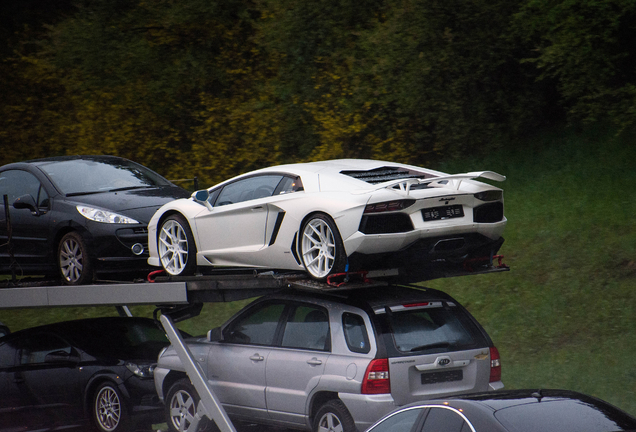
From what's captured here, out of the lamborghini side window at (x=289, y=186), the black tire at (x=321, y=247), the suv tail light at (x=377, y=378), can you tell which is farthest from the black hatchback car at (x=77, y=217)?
the suv tail light at (x=377, y=378)

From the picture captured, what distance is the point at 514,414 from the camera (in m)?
4.88

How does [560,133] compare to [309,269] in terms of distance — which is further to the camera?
[560,133]

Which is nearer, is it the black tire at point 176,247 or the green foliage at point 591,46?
the black tire at point 176,247

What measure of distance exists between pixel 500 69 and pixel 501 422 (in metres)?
14.4

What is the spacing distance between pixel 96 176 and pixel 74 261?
1407 millimetres

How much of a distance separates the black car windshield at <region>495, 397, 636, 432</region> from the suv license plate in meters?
1.93


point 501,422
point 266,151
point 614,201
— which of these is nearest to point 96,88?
point 266,151

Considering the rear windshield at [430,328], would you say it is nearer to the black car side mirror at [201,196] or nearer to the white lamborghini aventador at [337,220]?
the white lamborghini aventador at [337,220]

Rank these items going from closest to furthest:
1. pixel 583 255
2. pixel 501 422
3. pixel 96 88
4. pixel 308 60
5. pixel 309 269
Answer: pixel 501 422, pixel 309 269, pixel 583 255, pixel 308 60, pixel 96 88

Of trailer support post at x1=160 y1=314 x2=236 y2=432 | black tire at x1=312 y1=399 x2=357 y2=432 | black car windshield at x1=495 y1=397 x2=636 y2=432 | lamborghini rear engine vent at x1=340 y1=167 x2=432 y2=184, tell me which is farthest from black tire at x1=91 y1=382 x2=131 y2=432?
black car windshield at x1=495 y1=397 x2=636 y2=432

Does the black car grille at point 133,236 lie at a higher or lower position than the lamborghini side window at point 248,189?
lower

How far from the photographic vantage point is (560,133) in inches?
680

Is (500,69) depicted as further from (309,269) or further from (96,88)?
(309,269)

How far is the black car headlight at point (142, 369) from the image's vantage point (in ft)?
31.8
